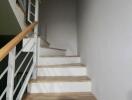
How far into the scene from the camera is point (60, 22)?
5.09 m

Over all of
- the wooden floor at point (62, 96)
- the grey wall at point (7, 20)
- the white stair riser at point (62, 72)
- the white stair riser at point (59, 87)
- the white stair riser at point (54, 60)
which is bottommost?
the wooden floor at point (62, 96)

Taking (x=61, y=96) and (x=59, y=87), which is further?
(x=59, y=87)

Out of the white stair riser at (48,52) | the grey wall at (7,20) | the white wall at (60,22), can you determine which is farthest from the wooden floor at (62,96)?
the white wall at (60,22)

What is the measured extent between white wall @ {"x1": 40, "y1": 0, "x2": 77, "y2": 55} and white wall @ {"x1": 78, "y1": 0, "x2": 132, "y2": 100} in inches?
97.0

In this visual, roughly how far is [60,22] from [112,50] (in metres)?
3.41

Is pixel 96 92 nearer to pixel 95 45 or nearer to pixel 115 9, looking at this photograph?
pixel 95 45

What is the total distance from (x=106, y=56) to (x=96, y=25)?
62 centimetres

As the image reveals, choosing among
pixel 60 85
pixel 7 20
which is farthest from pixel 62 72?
pixel 7 20

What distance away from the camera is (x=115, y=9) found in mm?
1722

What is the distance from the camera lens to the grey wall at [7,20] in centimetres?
226

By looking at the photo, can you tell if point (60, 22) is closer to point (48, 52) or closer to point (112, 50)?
point (48, 52)

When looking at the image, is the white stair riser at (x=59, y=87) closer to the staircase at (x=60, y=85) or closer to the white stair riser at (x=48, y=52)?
the staircase at (x=60, y=85)

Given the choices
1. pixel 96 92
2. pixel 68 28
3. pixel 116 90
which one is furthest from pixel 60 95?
pixel 68 28

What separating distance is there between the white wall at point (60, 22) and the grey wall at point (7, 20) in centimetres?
200
